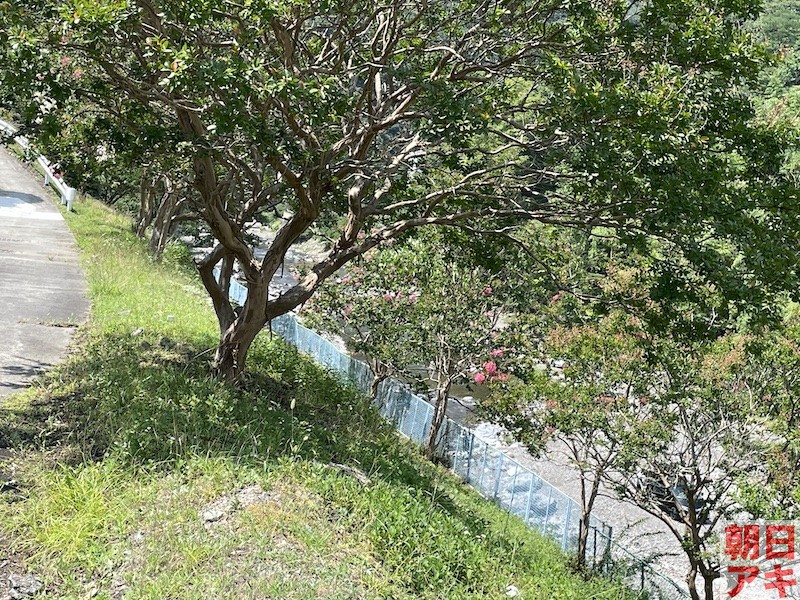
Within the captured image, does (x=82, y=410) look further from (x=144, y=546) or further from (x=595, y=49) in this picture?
(x=595, y=49)

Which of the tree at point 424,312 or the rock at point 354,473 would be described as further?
the tree at point 424,312

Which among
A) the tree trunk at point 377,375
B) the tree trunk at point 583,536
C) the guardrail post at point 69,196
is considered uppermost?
the guardrail post at point 69,196

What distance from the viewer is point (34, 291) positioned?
43.6 feet

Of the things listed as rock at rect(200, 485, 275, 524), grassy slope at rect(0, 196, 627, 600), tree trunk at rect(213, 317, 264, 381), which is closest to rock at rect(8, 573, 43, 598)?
grassy slope at rect(0, 196, 627, 600)

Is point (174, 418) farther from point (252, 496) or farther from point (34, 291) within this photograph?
point (34, 291)

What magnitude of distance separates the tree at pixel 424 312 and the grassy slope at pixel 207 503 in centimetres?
671

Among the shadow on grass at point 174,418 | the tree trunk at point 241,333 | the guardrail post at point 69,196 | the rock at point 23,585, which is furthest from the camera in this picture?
the guardrail post at point 69,196

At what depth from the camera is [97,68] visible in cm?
855

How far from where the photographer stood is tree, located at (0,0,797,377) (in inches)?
273

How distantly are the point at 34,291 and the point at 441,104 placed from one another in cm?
881

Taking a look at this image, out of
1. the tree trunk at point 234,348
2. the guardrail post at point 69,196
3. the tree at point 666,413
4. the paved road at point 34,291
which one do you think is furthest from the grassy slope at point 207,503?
the guardrail post at point 69,196

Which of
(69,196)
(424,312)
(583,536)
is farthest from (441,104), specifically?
(69,196)

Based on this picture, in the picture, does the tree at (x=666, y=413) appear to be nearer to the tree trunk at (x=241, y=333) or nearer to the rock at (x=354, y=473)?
the rock at (x=354, y=473)

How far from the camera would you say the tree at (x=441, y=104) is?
6.94m
